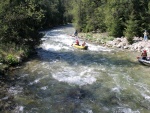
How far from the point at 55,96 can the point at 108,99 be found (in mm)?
3761

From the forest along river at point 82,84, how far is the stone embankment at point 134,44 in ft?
8.87

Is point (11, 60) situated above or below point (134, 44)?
above

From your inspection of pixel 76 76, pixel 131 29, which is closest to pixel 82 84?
pixel 76 76

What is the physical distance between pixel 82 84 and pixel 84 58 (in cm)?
933

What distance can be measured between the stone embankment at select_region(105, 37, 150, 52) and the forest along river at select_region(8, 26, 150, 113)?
271 centimetres

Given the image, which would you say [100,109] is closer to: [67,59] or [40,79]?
[40,79]

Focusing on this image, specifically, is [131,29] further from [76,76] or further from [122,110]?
[122,110]

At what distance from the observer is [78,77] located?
21.4m

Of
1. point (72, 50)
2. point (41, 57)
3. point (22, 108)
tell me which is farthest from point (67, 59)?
point (22, 108)

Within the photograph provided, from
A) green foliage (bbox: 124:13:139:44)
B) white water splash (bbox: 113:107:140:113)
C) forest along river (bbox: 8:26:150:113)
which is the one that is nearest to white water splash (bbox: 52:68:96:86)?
forest along river (bbox: 8:26:150:113)

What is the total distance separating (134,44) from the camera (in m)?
34.3

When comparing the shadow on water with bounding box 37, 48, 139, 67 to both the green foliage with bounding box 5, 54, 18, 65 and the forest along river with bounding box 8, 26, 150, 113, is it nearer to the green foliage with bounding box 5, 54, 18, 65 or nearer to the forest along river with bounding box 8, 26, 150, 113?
the forest along river with bounding box 8, 26, 150, 113

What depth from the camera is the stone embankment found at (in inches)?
1286

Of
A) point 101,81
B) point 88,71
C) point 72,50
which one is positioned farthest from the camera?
point 72,50
